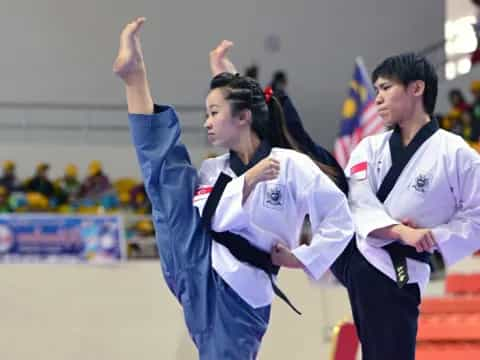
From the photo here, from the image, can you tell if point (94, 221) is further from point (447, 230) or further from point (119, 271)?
point (447, 230)

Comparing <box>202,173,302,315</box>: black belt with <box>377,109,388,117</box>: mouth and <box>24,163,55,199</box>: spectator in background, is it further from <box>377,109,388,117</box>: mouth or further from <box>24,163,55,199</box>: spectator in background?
<box>24,163,55,199</box>: spectator in background

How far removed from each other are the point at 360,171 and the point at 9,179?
692cm

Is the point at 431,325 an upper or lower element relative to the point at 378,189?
lower

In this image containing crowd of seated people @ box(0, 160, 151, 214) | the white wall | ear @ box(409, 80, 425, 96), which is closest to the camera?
ear @ box(409, 80, 425, 96)

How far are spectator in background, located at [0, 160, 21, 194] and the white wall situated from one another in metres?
1.57

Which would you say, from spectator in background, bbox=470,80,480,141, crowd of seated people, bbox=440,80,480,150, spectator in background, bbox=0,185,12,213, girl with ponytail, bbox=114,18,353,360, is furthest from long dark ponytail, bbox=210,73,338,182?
spectator in background, bbox=0,185,12,213

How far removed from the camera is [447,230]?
257cm

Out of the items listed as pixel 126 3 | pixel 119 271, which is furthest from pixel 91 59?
pixel 119 271

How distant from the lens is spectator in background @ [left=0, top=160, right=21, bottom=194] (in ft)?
29.7

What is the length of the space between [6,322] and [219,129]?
2.50 metres

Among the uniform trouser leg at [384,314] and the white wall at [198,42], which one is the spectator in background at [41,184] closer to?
the white wall at [198,42]

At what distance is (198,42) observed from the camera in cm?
1114

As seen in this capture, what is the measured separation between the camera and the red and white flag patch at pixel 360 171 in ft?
8.93

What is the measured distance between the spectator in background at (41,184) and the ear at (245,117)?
675 cm
